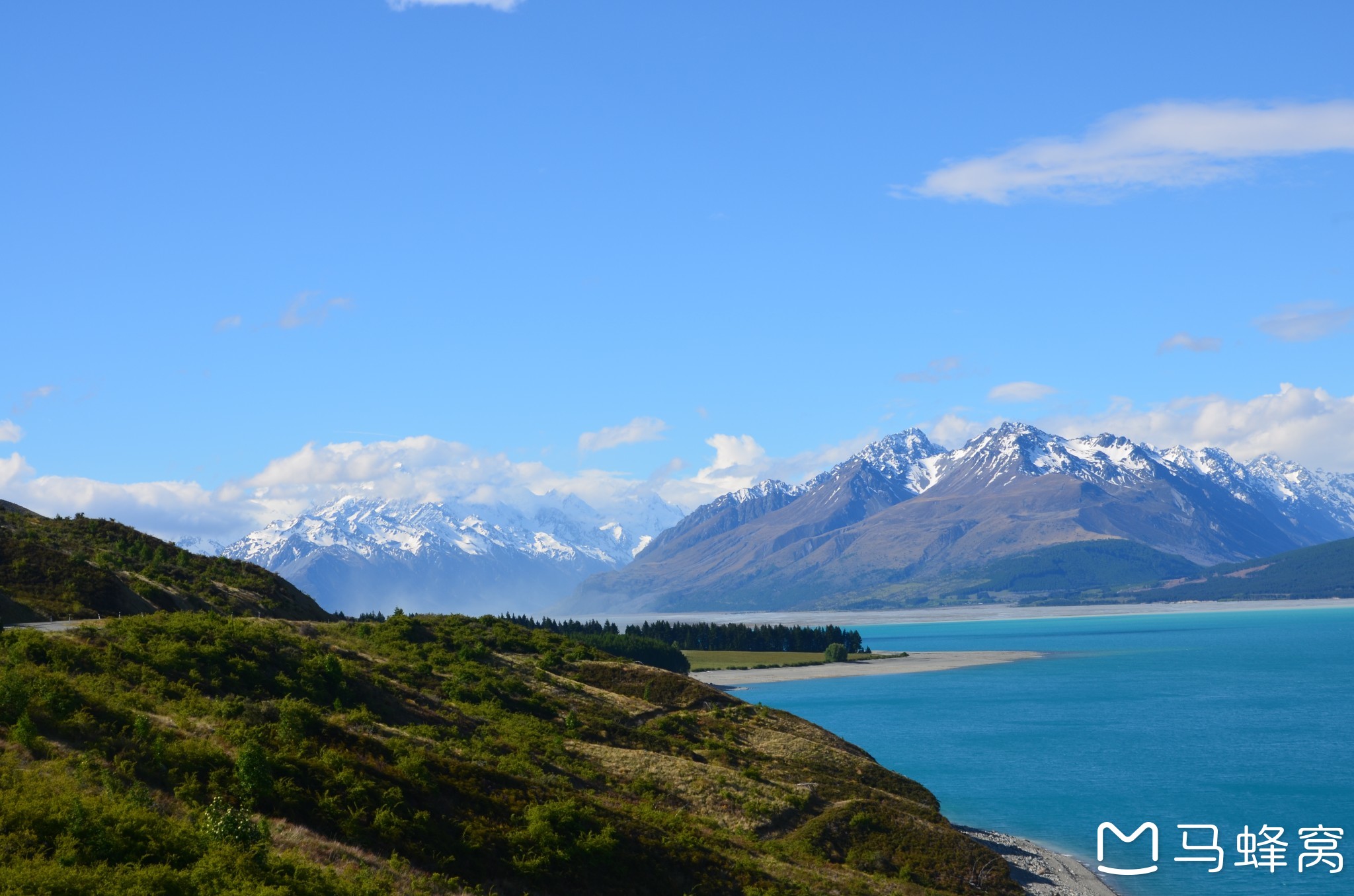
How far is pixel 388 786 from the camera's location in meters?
38.5

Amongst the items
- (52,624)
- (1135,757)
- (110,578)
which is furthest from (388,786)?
(1135,757)

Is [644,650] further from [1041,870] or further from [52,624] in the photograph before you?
[52,624]

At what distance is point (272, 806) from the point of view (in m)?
34.8

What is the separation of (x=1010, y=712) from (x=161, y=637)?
126820 mm

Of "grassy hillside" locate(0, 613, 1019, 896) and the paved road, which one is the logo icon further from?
the paved road

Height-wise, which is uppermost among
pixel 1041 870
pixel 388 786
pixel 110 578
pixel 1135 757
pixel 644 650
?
pixel 110 578

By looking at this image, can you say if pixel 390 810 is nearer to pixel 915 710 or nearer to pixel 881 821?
pixel 881 821

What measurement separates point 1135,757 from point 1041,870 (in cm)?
5054

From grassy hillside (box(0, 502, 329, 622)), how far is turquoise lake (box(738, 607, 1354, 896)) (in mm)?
57321

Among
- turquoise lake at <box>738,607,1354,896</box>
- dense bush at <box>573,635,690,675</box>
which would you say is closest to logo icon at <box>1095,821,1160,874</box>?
turquoise lake at <box>738,607,1354,896</box>

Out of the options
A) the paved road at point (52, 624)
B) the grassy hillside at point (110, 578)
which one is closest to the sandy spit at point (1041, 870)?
the paved road at point (52, 624)

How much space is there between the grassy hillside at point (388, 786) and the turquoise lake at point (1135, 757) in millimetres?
15410

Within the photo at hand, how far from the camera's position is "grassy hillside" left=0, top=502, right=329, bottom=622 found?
68375 millimetres

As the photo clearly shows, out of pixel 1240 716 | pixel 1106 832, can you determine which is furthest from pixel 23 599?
pixel 1240 716
